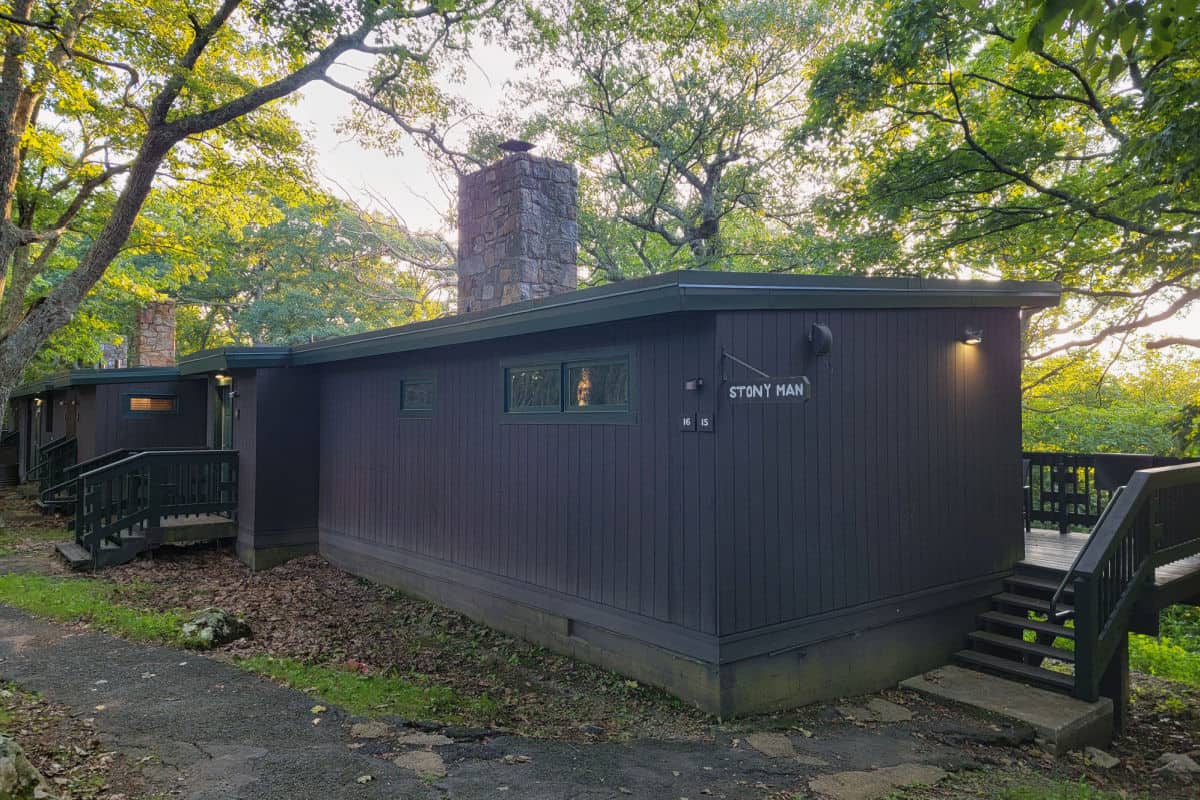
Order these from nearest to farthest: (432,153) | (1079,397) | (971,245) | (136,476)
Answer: (136,476) < (971,245) < (432,153) < (1079,397)

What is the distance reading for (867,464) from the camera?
19.0 feet

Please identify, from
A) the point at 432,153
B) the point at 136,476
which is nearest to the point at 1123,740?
the point at 136,476

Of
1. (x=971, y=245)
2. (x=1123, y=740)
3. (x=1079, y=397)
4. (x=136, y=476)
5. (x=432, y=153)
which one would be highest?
(x=432, y=153)

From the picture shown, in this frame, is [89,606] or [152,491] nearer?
[89,606]

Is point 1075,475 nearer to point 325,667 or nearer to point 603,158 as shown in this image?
point 325,667

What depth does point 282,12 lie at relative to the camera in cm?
1066

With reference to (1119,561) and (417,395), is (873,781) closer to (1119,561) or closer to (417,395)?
(1119,561)

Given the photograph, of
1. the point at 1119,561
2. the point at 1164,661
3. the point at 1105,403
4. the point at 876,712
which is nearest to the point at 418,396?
the point at 876,712

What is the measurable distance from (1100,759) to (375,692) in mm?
4972

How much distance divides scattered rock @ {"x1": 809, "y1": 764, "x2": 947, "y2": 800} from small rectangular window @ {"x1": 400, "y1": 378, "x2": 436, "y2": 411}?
5.45 meters

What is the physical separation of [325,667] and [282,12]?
950 cm

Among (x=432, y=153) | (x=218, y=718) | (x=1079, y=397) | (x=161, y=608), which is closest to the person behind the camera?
(x=218, y=718)

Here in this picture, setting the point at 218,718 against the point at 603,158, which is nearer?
the point at 218,718

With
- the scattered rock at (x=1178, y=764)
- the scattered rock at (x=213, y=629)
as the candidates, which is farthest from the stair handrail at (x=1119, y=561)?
the scattered rock at (x=213, y=629)
